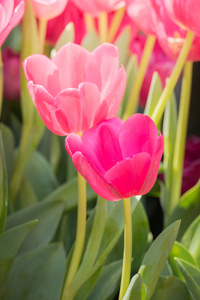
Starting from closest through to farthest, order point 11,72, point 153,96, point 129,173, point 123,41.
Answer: point 129,173, point 153,96, point 123,41, point 11,72

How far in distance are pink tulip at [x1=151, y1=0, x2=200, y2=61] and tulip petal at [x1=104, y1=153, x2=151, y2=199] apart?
137 mm

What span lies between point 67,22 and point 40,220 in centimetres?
18

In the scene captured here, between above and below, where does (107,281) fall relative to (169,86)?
below

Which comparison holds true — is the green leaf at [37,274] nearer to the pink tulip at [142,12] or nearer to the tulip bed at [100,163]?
the tulip bed at [100,163]

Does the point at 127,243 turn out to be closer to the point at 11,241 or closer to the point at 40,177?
the point at 11,241

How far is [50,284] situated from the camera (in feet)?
1.17

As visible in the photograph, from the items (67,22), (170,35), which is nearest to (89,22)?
(67,22)

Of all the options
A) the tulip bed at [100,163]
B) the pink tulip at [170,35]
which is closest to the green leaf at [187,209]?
the tulip bed at [100,163]

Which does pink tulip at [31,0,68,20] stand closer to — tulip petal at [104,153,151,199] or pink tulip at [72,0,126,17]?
pink tulip at [72,0,126,17]

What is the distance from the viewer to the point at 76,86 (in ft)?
0.91

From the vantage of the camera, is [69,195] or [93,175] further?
[69,195]

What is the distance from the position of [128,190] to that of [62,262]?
14 centimetres

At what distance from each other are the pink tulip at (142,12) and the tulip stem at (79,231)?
0.43ft

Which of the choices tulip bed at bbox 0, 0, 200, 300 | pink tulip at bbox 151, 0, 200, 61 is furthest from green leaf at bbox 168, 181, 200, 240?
pink tulip at bbox 151, 0, 200, 61
